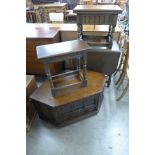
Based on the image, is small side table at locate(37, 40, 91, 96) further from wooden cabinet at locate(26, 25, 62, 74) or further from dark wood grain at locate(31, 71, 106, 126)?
wooden cabinet at locate(26, 25, 62, 74)

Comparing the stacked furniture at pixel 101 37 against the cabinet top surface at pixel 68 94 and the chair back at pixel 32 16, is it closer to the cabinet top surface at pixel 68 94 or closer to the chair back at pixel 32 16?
the cabinet top surface at pixel 68 94

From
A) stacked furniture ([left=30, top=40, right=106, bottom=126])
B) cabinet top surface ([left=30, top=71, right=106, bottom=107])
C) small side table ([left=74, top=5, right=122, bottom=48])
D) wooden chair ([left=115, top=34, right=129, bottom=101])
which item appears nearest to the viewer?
stacked furniture ([left=30, top=40, right=106, bottom=126])

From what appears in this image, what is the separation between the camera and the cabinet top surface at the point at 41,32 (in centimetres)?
233

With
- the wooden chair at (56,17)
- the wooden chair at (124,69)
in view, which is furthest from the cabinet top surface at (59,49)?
the wooden chair at (56,17)

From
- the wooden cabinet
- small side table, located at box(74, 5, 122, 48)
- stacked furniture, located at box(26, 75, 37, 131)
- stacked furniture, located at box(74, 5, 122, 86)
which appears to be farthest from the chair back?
stacked furniture, located at box(26, 75, 37, 131)

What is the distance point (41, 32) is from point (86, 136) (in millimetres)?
1701

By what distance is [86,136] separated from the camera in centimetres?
174

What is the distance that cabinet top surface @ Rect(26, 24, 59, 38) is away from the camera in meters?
2.33

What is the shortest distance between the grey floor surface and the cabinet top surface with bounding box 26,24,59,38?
3.99 feet
